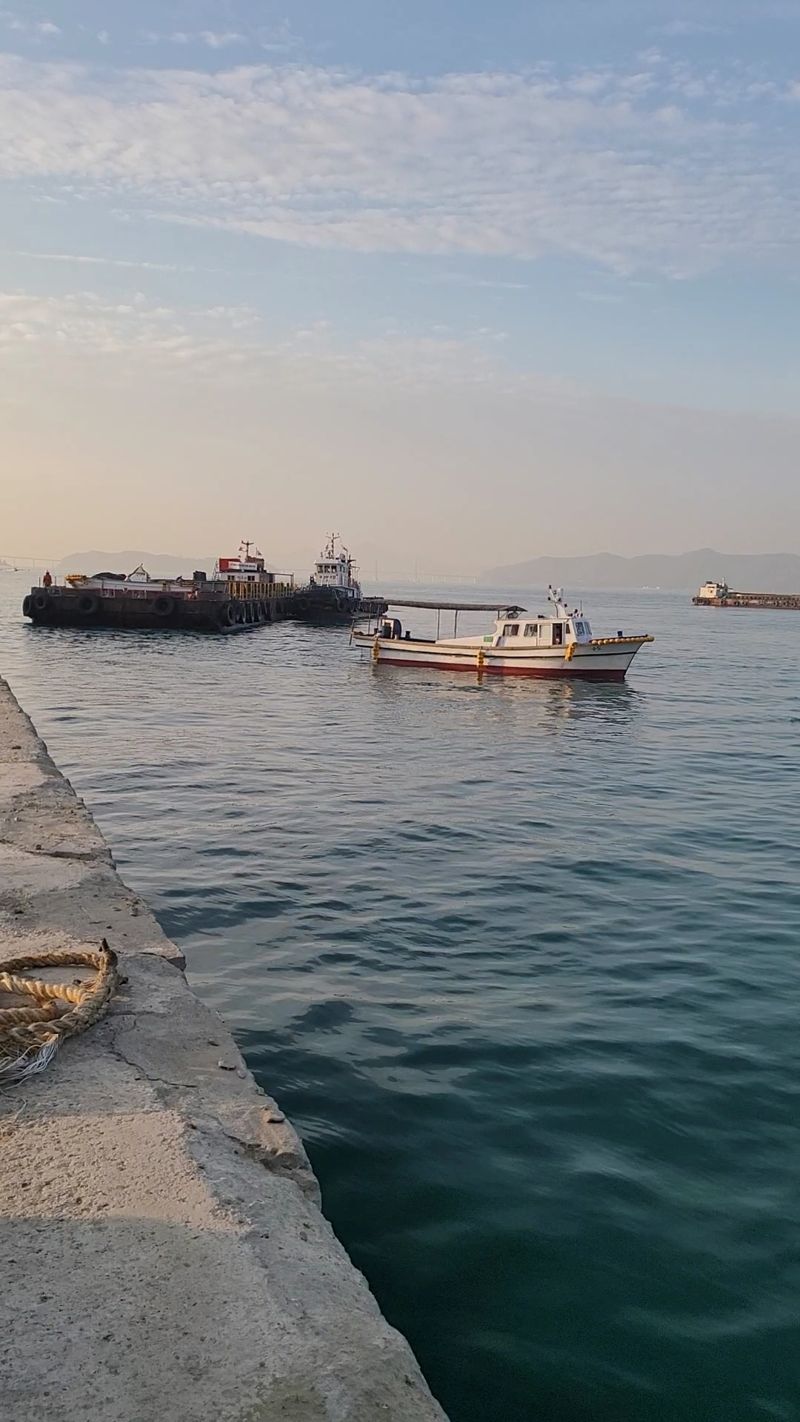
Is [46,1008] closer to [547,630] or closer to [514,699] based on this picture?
[514,699]

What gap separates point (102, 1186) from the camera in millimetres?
3896

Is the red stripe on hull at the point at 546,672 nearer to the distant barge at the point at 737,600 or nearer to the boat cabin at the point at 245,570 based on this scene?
the boat cabin at the point at 245,570

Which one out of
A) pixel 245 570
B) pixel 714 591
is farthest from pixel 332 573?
pixel 714 591

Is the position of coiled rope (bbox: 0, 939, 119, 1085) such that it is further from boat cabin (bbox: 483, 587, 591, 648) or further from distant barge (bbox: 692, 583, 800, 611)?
distant barge (bbox: 692, 583, 800, 611)

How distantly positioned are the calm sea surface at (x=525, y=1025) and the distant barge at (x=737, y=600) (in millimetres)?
137424

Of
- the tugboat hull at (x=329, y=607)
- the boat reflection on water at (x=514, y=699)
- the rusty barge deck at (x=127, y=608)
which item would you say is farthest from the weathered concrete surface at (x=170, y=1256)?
the tugboat hull at (x=329, y=607)

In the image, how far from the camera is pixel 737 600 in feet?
506

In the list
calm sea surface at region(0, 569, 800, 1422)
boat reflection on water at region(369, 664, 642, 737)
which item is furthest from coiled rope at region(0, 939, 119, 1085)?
boat reflection on water at region(369, 664, 642, 737)

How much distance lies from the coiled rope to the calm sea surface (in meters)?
1.45

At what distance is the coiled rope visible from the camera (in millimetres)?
4863

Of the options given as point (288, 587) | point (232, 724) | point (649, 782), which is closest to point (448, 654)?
point (232, 724)

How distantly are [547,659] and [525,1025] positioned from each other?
27.6m

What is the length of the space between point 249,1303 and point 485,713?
2415cm

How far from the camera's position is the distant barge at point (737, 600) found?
15100 centimetres
